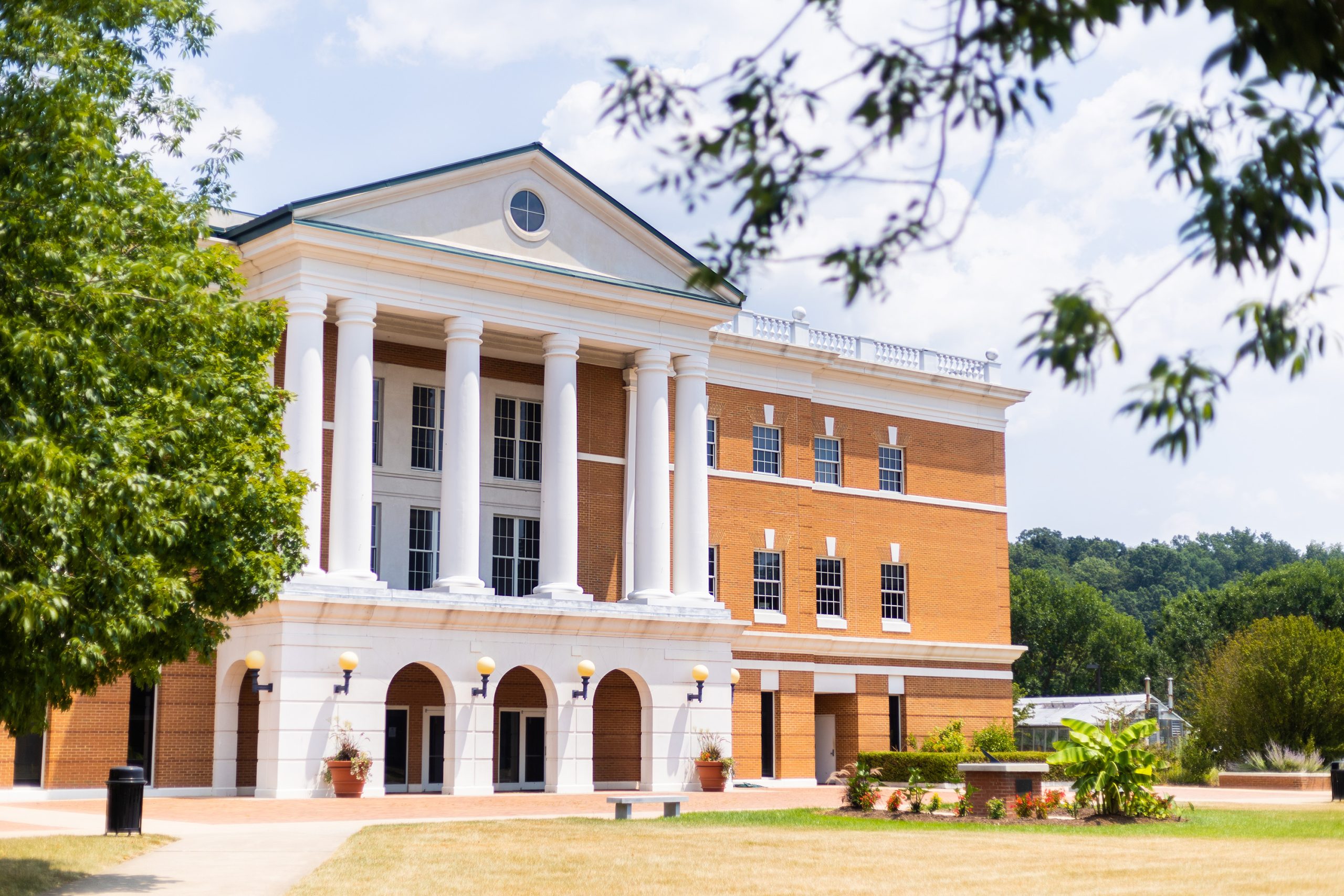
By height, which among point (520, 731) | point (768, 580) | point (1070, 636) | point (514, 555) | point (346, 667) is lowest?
point (520, 731)

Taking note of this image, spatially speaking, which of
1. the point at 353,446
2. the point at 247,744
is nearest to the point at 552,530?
the point at 353,446

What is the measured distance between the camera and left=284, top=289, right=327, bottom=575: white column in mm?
34094

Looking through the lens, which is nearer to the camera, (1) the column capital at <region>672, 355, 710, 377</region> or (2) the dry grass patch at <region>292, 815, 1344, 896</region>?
(2) the dry grass patch at <region>292, 815, 1344, 896</region>

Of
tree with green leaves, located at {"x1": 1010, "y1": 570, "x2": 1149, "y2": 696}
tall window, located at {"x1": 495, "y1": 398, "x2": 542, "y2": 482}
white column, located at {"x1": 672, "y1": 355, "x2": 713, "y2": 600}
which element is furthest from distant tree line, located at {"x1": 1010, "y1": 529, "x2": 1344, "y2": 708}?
tall window, located at {"x1": 495, "y1": 398, "x2": 542, "y2": 482}

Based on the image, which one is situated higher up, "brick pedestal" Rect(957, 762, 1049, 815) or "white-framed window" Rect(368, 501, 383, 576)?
"white-framed window" Rect(368, 501, 383, 576)

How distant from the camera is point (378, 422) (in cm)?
3894

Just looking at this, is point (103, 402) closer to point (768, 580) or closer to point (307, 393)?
point (307, 393)

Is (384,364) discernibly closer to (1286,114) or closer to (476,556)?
(476,556)

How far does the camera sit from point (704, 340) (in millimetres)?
41250

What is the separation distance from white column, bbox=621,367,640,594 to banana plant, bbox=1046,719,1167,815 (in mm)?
17678

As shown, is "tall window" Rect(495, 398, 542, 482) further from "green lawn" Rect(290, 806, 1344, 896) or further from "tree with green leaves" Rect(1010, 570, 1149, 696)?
"tree with green leaves" Rect(1010, 570, 1149, 696)

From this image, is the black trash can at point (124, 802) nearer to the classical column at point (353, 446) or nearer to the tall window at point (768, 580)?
the classical column at point (353, 446)

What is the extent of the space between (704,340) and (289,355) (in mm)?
11703

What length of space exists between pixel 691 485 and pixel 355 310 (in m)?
10.3
